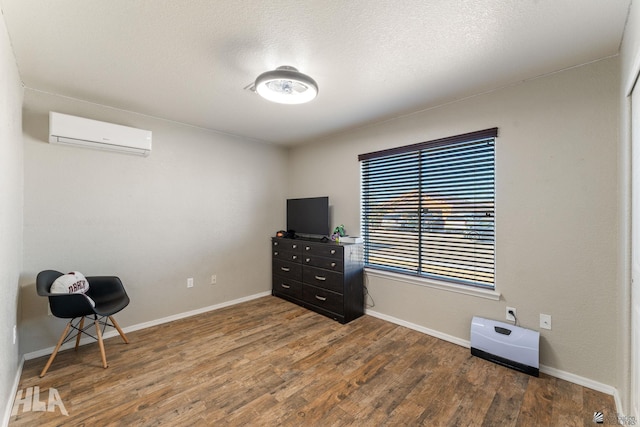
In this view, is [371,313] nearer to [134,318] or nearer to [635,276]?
[635,276]

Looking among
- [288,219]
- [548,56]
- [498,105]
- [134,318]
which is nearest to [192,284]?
[134,318]

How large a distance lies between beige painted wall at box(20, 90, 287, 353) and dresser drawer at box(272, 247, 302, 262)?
0.20 m

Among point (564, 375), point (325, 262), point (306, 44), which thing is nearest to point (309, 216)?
point (325, 262)

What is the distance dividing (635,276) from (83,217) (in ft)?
14.6

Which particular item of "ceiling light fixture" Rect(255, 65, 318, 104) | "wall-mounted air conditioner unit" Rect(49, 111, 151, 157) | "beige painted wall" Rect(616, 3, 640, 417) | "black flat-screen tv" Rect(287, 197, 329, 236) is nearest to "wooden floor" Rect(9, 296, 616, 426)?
"beige painted wall" Rect(616, 3, 640, 417)

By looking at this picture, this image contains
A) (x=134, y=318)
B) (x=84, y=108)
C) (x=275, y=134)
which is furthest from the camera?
(x=275, y=134)

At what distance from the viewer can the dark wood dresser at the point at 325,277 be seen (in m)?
3.34

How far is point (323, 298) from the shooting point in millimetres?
3545

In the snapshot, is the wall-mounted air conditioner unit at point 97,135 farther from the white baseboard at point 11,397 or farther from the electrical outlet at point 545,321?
the electrical outlet at point 545,321

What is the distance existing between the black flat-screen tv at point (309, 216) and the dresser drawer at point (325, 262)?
1.27 ft

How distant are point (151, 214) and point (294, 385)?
2.52m

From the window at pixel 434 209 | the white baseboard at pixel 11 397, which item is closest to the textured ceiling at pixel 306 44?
the window at pixel 434 209

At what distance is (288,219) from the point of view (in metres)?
4.53

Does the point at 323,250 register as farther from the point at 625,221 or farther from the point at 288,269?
the point at 625,221
